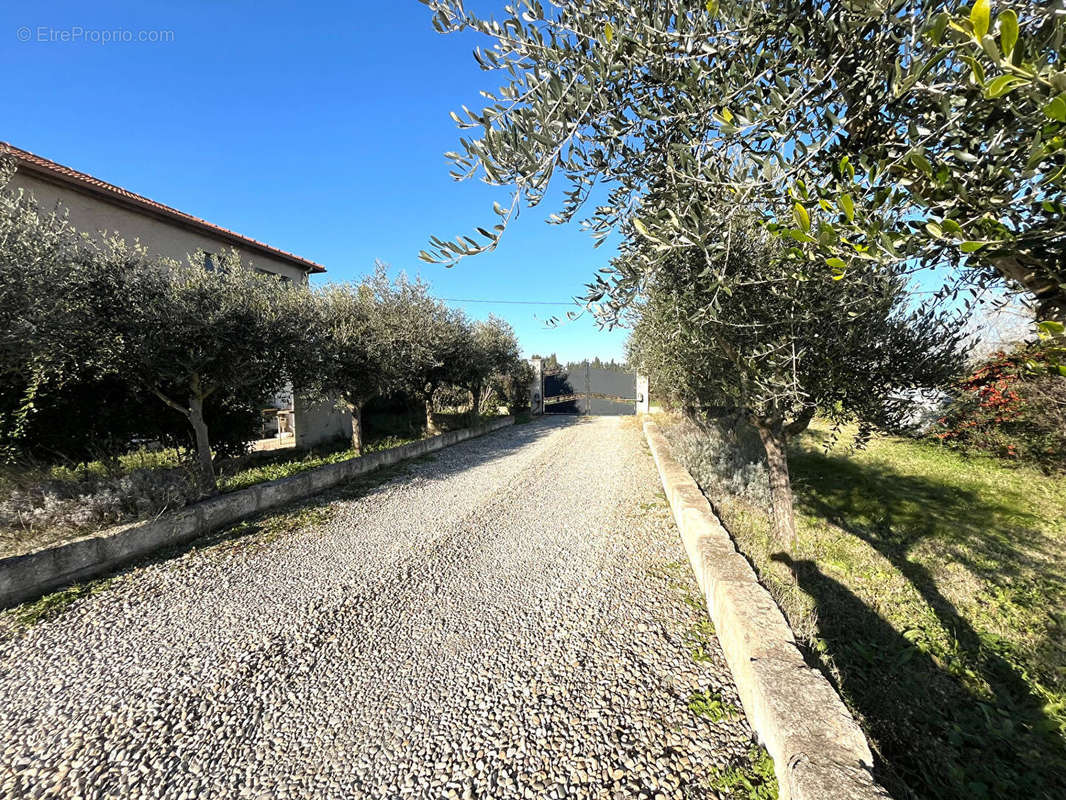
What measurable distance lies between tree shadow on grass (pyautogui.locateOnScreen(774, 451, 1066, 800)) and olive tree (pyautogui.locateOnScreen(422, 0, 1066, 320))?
2653 millimetres

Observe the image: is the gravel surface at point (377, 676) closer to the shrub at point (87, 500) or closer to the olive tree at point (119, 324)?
the shrub at point (87, 500)

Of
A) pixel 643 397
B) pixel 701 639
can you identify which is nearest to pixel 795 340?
pixel 701 639

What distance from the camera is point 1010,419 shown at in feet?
27.8

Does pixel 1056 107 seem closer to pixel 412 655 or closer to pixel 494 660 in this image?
pixel 494 660

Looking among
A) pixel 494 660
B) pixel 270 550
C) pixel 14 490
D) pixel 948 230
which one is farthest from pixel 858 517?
pixel 14 490

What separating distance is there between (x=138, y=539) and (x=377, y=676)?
11.9 feet

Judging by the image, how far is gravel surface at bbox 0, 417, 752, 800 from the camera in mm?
2039

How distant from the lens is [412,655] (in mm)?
2914

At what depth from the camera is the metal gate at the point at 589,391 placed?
20469mm

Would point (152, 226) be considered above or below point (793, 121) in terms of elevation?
above

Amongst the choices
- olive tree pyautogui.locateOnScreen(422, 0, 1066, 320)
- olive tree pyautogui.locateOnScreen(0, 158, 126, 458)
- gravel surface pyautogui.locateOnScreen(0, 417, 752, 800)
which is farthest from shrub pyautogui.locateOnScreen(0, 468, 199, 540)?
olive tree pyautogui.locateOnScreen(422, 0, 1066, 320)

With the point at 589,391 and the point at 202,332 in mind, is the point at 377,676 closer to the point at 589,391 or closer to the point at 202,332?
the point at 202,332

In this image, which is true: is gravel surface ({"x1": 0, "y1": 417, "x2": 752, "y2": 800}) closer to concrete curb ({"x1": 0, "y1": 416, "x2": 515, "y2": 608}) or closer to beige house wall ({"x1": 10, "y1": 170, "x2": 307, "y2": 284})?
concrete curb ({"x1": 0, "y1": 416, "x2": 515, "y2": 608})

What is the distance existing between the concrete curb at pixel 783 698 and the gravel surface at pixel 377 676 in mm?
258
